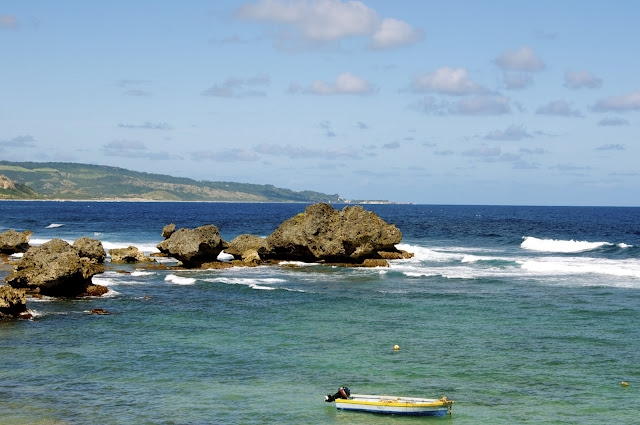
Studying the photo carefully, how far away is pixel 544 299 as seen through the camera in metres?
47.3

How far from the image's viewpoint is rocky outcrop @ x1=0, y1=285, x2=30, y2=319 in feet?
126

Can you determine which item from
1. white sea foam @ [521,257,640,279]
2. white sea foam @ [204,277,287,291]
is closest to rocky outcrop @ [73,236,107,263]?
white sea foam @ [204,277,287,291]

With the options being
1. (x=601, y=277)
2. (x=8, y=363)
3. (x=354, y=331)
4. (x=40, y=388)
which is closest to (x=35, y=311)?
(x=8, y=363)

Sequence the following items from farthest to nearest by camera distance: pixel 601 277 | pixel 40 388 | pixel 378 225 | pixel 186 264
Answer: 1. pixel 378 225
2. pixel 186 264
3. pixel 601 277
4. pixel 40 388

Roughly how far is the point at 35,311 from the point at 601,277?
149ft

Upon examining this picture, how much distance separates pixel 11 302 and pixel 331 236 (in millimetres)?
34195

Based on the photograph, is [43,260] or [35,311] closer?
[35,311]

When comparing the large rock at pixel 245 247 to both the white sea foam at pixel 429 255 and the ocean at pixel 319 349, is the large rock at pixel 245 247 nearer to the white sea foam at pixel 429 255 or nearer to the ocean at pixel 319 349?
the ocean at pixel 319 349

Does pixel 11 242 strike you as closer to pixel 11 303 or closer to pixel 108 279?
pixel 108 279

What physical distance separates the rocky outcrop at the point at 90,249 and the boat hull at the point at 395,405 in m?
46.8

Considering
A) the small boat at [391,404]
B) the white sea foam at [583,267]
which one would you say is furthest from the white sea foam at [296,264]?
the small boat at [391,404]

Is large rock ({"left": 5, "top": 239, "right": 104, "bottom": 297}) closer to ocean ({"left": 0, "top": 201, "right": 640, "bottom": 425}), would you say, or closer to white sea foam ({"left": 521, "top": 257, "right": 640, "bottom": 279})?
ocean ({"left": 0, "top": 201, "right": 640, "bottom": 425})

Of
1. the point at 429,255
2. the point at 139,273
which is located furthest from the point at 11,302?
the point at 429,255

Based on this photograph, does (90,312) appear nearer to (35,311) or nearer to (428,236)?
(35,311)
